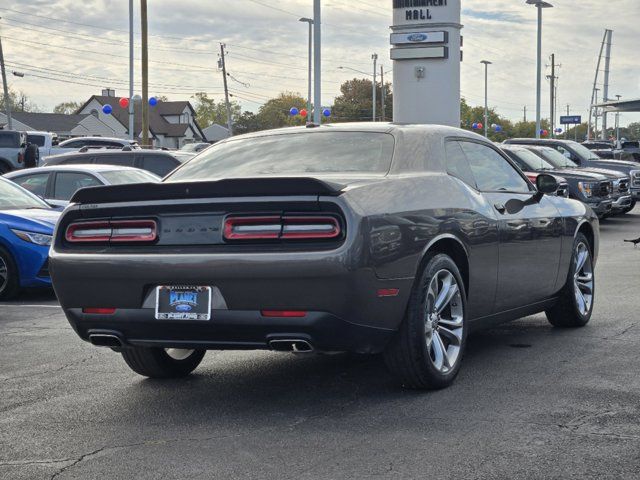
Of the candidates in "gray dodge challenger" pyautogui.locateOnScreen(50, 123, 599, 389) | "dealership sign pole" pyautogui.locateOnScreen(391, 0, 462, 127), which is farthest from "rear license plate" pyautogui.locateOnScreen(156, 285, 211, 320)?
"dealership sign pole" pyautogui.locateOnScreen(391, 0, 462, 127)

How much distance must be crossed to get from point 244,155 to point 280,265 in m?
1.63

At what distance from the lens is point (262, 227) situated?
5301mm

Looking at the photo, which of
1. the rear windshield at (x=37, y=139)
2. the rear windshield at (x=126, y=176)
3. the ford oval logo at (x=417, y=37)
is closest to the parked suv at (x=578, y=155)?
the ford oval logo at (x=417, y=37)

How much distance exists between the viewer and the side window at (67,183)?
589 inches

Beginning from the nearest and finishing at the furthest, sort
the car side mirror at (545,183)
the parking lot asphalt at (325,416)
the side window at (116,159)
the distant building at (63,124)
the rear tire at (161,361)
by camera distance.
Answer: the parking lot asphalt at (325,416)
the rear tire at (161,361)
the car side mirror at (545,183)
the side window at (116,159)
the distant building at (63,124)

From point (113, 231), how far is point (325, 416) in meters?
1.52

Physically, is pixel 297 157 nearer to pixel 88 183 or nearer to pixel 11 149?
pixel 88 183

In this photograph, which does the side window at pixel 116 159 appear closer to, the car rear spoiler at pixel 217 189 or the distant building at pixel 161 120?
the car rear spoiler at pixel 217 189

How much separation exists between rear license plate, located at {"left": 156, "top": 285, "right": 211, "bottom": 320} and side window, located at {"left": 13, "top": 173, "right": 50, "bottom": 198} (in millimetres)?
10319

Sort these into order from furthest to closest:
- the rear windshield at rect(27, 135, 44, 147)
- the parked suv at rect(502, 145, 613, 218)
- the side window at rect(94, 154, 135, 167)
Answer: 1. the rear windshield at rect(27, 135, 44, 147)
2. the parked suv at rect(502, 145, 613, 218)
3. the side window at rect(94, 154, 135, 167)

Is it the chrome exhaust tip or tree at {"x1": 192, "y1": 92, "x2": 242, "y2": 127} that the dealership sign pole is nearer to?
the chrome exhaust tip

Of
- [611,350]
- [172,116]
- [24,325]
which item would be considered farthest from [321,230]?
[172,116]

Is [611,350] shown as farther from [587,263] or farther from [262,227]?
[262,227]

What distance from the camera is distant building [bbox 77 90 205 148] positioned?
374 feet
